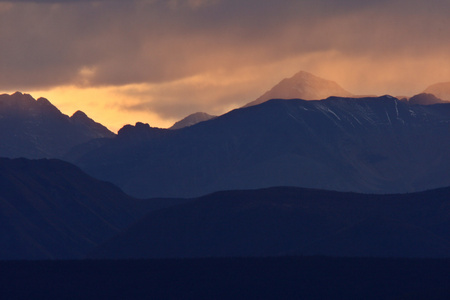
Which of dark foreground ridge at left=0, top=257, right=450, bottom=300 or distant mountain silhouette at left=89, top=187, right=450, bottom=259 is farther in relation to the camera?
distant mountain silhouette at left=89, top=187, right=450, bottom=259

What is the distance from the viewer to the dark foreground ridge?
11362cm

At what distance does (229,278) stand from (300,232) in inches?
2475

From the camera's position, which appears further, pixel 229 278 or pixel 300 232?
pixel 300 232

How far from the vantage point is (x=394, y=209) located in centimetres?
19500

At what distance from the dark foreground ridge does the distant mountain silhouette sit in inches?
1469

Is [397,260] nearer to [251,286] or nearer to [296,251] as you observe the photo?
[251,286]

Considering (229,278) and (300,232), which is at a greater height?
(300,232)

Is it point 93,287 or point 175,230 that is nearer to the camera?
point 93,287

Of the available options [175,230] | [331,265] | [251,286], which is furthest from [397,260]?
[175,230]

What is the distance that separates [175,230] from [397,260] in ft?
236

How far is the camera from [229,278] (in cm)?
12069

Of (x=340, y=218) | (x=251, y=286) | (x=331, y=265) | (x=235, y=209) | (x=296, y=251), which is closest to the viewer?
(x=251, y=286)

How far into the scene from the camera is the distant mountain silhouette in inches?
6585

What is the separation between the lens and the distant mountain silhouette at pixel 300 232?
167250 mm
